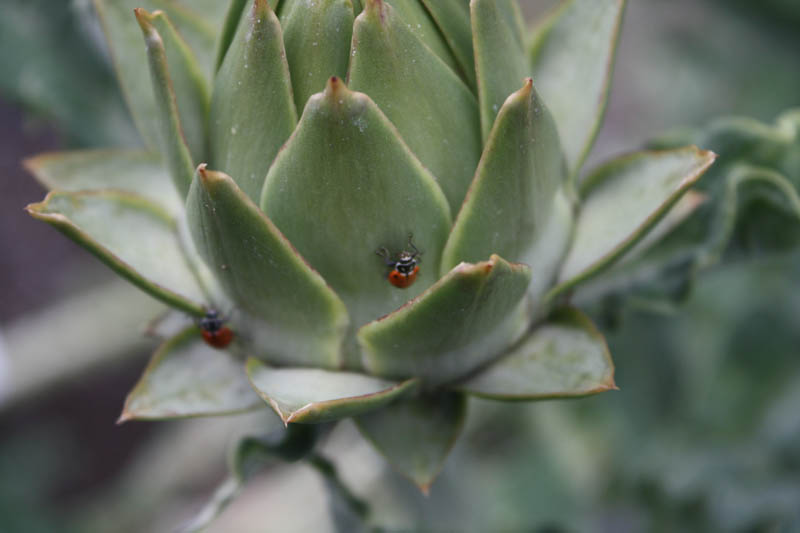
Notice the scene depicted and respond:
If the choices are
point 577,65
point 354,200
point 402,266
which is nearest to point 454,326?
point 402,266

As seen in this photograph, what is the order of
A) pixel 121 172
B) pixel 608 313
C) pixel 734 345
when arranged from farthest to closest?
pixel 734 345, pixel 608 313, pixel 121 172

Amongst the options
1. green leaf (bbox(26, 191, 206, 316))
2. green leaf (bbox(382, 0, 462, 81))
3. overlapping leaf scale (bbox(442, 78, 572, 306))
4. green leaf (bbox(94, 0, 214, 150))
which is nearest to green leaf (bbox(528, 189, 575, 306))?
overlapping leaf scale (bbox(442, 78, 572, 306))

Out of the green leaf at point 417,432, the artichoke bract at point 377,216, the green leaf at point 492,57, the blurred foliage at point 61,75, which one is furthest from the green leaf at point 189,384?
the blurred foliage at point 61,75

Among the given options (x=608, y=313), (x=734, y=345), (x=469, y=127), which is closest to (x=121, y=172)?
(x=469, y=127)

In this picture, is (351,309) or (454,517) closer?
(351,309)

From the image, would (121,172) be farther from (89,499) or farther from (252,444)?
(89,499)

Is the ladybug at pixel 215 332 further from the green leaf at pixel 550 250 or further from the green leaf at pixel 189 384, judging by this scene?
the green leaf at pixel 550 250

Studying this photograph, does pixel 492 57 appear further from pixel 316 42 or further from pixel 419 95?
pixel 316 42
